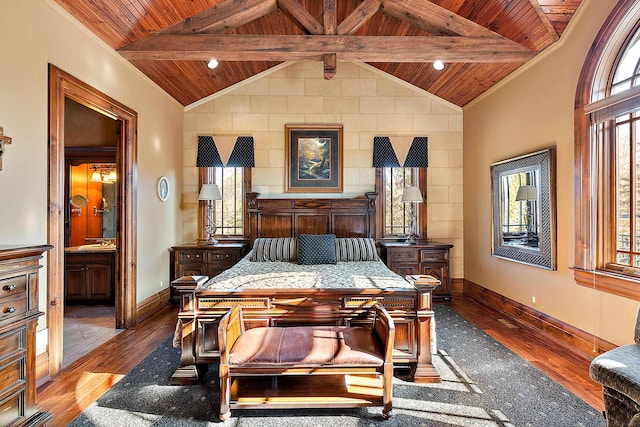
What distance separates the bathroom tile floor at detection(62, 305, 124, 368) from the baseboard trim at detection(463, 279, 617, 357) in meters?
4.91

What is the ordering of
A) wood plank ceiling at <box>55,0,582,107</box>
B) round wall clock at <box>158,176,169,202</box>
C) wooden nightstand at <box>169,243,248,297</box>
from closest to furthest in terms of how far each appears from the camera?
wood plank ceiling at <box>55,0,582,107</box> → round wall clock at <box>158,176,169,202</box> → wooden nightstand at <box>169,243,248,297</box>

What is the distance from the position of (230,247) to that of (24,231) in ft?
9.03

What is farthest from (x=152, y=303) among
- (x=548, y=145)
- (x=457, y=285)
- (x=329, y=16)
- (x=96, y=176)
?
(x=548, y=145)

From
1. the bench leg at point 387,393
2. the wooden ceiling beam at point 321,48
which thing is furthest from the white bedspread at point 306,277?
the wooden ceiling beam at point 321,48

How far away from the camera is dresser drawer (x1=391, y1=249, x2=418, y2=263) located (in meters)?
5.34

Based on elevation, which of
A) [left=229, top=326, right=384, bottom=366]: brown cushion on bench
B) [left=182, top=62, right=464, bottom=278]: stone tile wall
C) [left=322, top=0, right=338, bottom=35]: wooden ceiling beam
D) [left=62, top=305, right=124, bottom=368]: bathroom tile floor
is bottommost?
[left=62, top=305, right=124, bottom=368]: bathroom tile floor

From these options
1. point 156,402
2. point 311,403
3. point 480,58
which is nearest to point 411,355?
point 311,403

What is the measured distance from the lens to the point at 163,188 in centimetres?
506

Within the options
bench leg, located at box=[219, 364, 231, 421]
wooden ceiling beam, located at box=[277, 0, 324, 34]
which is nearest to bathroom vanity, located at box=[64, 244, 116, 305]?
bench leg, located at box=[219, 364, 231, 421]

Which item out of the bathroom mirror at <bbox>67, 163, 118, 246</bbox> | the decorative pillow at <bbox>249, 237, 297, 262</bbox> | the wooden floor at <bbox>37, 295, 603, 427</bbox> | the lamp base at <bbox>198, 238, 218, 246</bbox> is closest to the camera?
the wooden floor at <bbox>37, 295, 603, 427</bbox>

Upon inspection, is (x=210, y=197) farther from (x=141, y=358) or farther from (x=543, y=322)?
(x=543, y=322)

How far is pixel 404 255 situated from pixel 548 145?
2.43 metres

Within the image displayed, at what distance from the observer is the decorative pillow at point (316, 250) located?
14.9 feet

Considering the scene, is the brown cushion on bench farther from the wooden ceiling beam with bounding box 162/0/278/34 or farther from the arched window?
the wooden ceiling beam with bounding box 162/0/278/34
